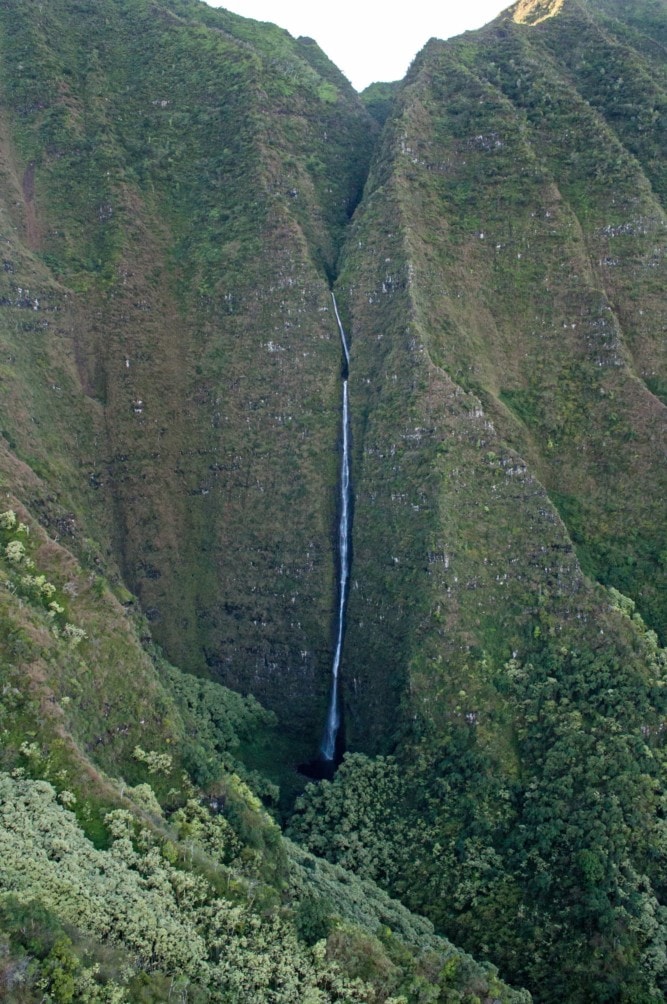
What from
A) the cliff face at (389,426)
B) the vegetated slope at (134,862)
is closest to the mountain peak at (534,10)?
the cliff face at (389,426)

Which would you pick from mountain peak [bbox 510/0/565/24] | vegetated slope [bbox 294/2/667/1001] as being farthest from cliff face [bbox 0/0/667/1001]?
mountain peak [bbox 510/0/565/24]

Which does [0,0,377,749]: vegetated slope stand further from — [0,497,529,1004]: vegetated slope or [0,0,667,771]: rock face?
[0,497,529,1004]: vegetated slope

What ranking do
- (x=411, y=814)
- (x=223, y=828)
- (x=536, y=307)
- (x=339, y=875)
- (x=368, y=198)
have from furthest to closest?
1. (x=368, y=198)
2. (x=536, y=307)
3. (x=411, y=814)
4. (x=339, y=875)
5. (x=223, y=828)

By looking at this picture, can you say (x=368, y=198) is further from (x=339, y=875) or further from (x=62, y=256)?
(x=339, y=875)

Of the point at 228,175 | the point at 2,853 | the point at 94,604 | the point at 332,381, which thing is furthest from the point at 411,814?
the point at 228,175

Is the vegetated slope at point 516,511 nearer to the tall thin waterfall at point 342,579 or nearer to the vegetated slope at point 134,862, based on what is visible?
the tall thin waterfall at point 342,579

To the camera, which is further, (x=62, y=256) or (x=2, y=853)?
(x=62, y=256)
